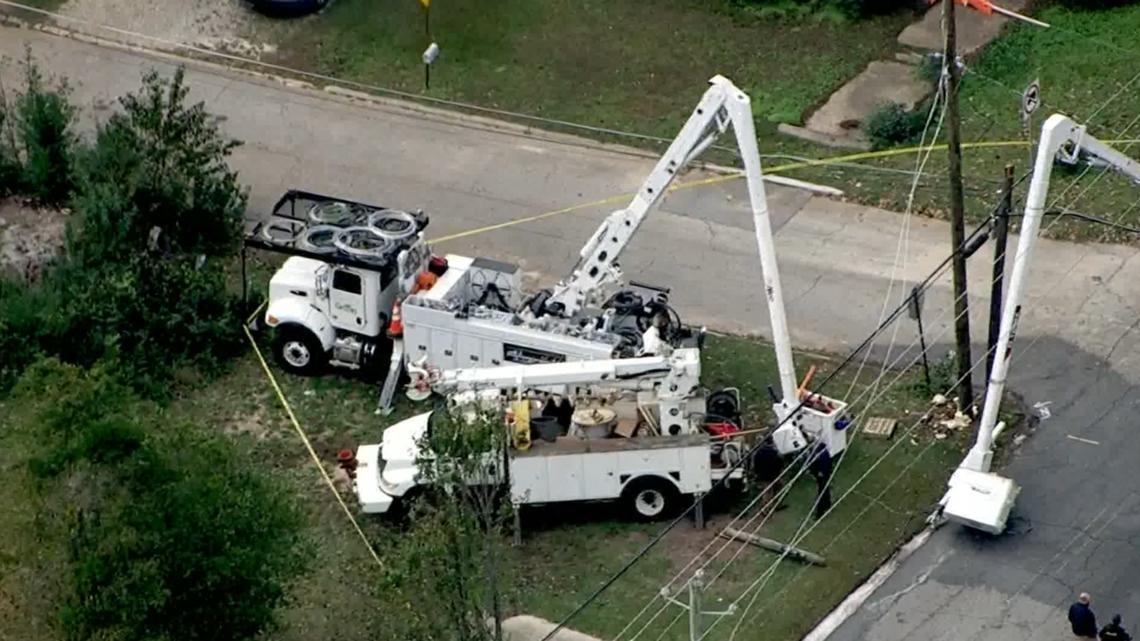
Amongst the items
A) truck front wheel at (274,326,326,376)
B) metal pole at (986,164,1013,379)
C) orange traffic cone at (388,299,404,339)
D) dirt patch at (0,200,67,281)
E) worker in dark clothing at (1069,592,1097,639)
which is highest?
metal pole at (986,164,1013,379)

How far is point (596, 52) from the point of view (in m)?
47.8

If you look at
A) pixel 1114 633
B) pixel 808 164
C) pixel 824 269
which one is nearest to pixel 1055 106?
pixel 808 164

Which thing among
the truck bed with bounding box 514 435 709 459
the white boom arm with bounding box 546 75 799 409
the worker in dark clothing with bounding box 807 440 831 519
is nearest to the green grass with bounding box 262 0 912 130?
the white boom arm with bounding box 546 75 799 409

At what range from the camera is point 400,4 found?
1951 inches

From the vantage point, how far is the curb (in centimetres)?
4341

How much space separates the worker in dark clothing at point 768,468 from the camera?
106 feet

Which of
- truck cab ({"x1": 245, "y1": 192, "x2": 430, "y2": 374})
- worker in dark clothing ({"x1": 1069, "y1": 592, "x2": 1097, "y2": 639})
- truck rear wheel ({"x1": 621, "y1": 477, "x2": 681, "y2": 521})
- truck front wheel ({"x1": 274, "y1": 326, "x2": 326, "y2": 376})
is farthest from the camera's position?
truck front wheel ({"x1": 274, "y1": 326, "x2": 326, "y2": 376})

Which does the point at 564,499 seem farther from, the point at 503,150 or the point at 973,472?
the point at 503,150

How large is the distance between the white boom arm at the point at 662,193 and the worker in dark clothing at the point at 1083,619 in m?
5.81

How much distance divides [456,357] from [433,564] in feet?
30.8

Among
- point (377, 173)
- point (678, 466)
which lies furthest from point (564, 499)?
point (377, 173)

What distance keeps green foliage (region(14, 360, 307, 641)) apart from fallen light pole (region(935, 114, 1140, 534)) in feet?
34.4

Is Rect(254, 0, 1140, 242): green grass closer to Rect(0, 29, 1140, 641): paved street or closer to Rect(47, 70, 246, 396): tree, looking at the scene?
Rect(0, 29, 1140, 641): paved street

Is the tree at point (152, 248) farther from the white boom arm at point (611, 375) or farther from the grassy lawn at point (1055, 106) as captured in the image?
the grassy lawn at point (1055, 106)
